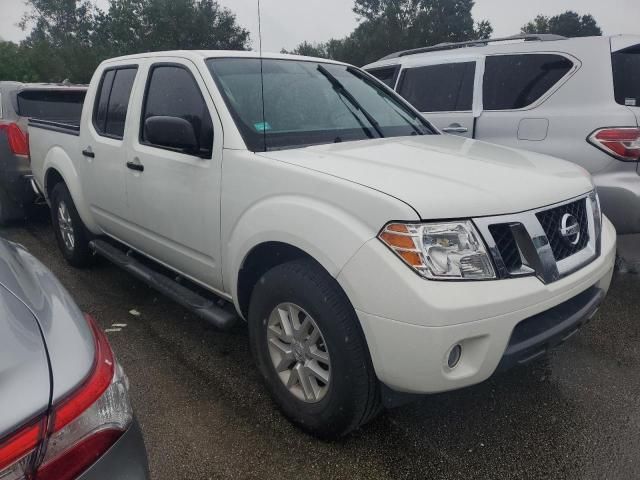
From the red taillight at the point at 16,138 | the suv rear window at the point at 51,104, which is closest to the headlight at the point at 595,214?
the red taillight at the point at 16,138

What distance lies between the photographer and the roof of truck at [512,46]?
13.8 feet

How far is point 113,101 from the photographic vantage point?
3848 mm

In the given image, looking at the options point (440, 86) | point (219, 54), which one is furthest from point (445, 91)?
point (219, 54)

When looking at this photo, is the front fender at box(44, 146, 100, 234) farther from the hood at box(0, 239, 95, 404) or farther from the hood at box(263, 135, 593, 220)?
the hood at box(0, 239, 95, 404)

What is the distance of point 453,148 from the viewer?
9.11ft

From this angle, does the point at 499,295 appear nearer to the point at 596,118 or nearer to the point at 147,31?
the point at 596,118

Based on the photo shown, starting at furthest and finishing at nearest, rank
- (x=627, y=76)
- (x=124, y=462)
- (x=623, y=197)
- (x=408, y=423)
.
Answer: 1. (x=627, y=76)
2. (x=623, y=197)
3. (x=408, y=423)
4. (x=124, y=462)

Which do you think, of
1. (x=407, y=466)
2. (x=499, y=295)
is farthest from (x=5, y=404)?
(x=407, y=466)

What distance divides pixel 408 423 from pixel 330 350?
708 mm

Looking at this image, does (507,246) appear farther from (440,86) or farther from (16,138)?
(16,138)

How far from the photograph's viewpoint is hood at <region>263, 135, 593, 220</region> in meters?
1.94

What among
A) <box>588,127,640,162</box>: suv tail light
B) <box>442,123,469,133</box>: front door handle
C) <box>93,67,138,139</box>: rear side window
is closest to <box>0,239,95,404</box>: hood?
<box>93,67,138,139</box>: rear side window

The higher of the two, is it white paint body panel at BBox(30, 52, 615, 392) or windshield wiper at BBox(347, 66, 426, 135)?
windshield wiper at BBox(347, 66, 426, 135)

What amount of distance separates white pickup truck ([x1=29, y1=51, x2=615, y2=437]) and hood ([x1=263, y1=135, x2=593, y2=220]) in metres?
0.01
